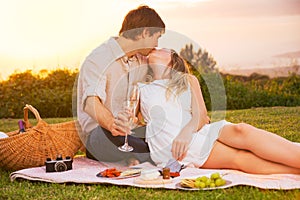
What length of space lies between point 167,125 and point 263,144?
2.27ft

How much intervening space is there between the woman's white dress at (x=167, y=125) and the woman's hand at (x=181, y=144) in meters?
0.03

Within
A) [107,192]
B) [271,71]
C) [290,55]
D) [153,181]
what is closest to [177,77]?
[153,181]

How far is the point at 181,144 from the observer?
3629 mm

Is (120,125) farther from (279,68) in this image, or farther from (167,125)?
(279,68)

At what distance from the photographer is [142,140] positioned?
3854 millimetres

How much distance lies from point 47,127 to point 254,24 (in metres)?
3.21

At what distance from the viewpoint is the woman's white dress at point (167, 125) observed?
3.62m

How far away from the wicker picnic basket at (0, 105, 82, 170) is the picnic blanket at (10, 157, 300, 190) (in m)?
0.17

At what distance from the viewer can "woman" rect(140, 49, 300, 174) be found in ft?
11.1

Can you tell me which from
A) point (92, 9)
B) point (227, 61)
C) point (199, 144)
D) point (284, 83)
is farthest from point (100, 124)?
point (284, 83)

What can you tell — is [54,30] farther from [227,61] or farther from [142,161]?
[142,161]

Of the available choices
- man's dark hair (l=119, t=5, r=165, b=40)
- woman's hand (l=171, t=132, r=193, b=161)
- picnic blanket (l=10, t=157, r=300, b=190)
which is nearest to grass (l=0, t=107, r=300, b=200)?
picnic blanket (l=10, t=157, r=300, b=190)

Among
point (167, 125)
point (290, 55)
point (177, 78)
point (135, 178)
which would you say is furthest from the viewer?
point (290, 55)

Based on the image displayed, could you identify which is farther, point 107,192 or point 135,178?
point 135,178
